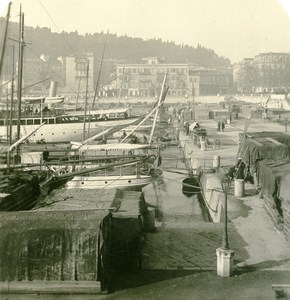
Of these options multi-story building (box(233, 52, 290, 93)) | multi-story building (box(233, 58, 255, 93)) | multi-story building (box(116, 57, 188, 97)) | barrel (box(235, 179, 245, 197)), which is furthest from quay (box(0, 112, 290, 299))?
multi-story building (box(116, 57, 188, 97))

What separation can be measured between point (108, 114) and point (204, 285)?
41.5m

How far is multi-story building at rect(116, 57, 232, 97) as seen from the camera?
552ft

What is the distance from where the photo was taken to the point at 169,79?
171m

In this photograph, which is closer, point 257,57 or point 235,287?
point 235,287

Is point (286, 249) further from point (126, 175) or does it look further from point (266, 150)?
point (126, 175)

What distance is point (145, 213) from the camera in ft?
48.7

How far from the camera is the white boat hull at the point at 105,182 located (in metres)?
23.2

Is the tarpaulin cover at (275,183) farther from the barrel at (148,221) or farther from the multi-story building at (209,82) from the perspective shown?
→ the multi-story building at (209,82)

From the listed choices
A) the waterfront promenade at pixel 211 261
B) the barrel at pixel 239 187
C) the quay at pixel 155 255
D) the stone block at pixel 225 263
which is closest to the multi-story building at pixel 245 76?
the barrel at pixel 239 187

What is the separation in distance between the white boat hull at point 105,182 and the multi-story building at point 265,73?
122769mm

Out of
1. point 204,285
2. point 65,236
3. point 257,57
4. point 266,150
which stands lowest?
point 204,285

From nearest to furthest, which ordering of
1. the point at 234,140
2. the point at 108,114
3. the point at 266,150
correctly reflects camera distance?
the point at 266,150
the point at 234,140
the point at 108,114

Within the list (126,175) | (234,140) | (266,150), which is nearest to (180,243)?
(266,150)

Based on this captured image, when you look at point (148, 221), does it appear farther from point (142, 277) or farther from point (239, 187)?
point (239, 187)
